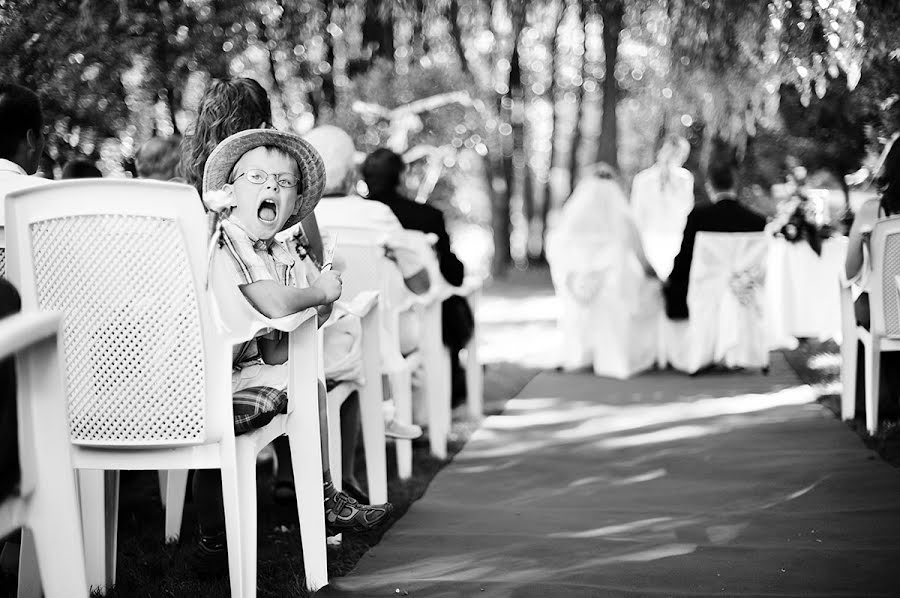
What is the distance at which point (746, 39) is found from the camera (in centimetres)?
596

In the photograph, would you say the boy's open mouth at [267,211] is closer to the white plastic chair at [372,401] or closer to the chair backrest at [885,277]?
the white plastic chair at [372,401]

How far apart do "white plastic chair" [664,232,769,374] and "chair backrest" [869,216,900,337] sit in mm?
2968

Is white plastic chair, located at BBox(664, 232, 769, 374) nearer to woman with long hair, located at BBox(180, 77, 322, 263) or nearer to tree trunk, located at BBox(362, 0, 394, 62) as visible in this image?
tree trunk, located at BBox(362, 0, 394, 62)

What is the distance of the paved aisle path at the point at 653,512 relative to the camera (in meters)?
3.38

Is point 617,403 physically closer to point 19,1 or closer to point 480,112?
point 19,1

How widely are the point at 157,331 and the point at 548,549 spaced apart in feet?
5.44

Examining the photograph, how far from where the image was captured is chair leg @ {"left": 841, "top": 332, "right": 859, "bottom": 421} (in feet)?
19.6

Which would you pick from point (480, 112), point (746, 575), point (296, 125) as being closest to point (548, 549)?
point (746, 575)

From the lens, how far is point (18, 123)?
3.63 metres

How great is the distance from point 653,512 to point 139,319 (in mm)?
2314

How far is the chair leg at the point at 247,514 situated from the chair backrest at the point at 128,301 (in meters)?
0.13

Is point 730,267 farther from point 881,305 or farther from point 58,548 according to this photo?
point 58,548

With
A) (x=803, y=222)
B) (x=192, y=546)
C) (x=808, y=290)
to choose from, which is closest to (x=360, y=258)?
(x=192, y=546)

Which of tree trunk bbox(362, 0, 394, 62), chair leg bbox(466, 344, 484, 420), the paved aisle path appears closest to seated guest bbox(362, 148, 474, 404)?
chair leg bbox(466, 344, 484, 420)
